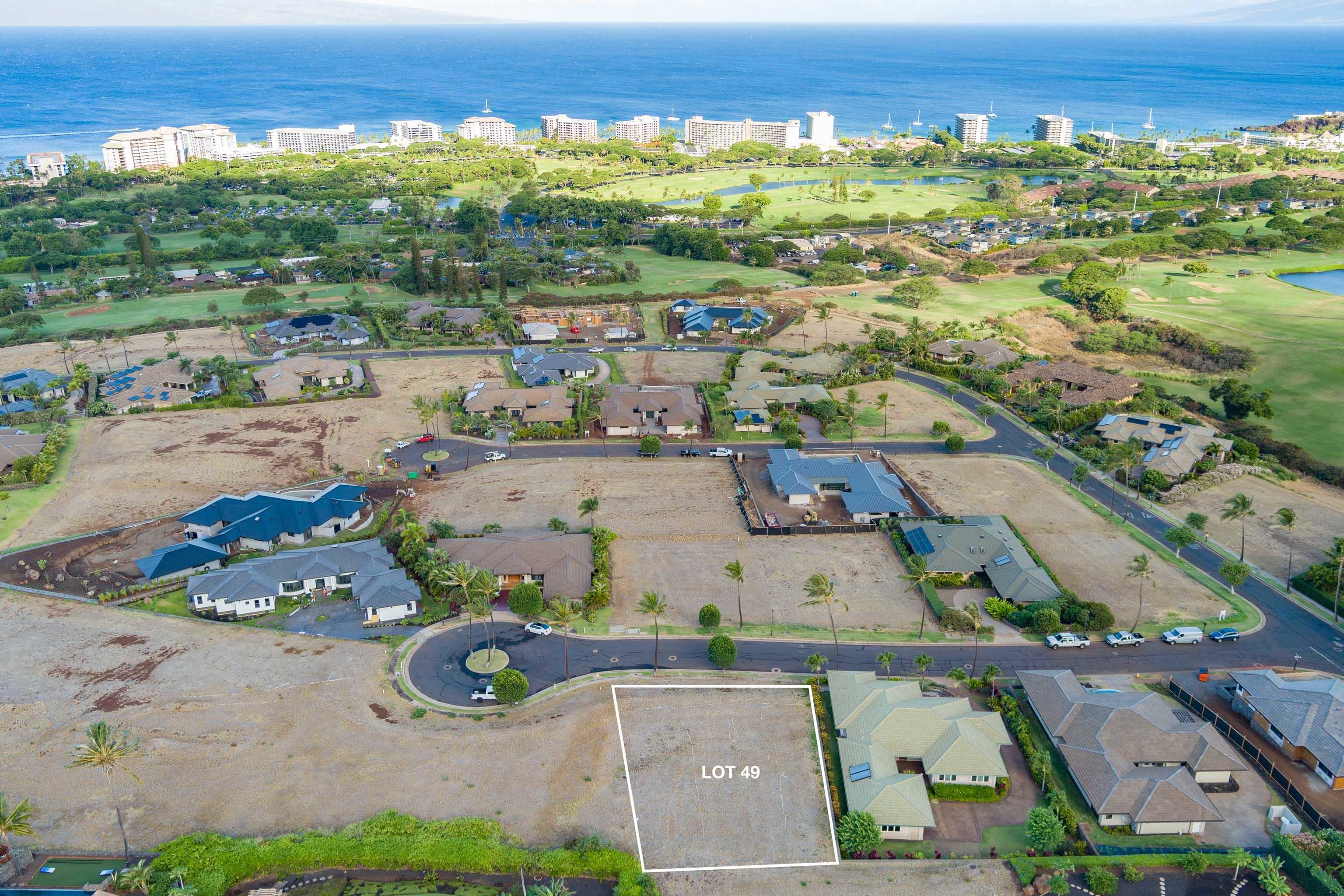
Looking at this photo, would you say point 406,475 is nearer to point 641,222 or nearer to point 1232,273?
point 641,222

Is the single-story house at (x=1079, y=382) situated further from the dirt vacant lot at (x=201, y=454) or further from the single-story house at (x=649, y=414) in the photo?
the dirt vacant lot at (x=201, y=454)

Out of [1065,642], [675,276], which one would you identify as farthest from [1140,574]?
[675,276]

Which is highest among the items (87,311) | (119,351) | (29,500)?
(87,311)

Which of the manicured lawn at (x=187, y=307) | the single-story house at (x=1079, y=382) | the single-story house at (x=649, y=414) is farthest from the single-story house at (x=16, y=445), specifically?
the single-story house at (x=1079, y=382)

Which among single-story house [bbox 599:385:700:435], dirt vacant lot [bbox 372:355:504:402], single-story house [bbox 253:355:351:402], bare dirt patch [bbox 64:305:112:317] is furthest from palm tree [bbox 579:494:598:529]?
bare dirt patch [bbox 64:305:112:317]

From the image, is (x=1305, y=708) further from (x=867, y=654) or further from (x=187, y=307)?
(x=187, y=307)

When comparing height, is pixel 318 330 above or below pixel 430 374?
above

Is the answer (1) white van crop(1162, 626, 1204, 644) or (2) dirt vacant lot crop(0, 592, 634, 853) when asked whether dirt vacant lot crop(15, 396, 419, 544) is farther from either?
(1) white van crop(1162, 626, 1204, 644)
